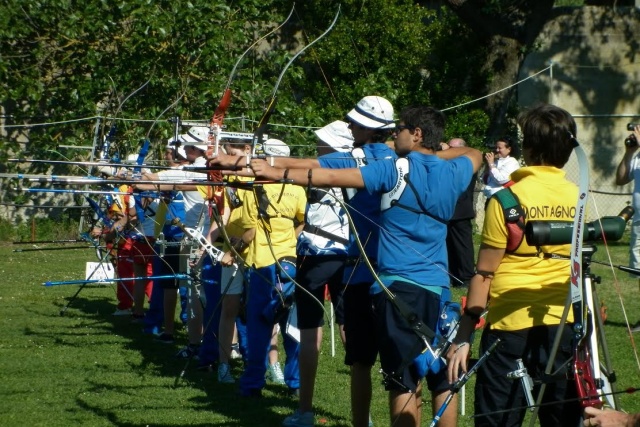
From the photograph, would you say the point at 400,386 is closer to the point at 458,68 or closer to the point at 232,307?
the point at 232,307

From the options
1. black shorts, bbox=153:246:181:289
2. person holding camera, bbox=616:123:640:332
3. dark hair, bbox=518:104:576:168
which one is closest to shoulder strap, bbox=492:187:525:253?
dark hair, bbox=518:104:576:168

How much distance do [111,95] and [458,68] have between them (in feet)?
21.0

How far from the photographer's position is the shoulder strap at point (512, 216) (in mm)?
3920

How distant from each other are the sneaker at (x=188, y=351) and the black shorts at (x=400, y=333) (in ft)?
11.5

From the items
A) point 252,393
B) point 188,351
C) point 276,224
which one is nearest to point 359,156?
point 276,224

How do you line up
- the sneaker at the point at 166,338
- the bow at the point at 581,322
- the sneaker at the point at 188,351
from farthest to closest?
the sneaker at the point at 166,338 → the sneaker at the point at 188,351 → the bow at the point at 581,322

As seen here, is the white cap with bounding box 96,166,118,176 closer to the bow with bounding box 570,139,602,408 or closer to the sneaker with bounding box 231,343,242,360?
the sneaker with bounding box 231,343,242,360

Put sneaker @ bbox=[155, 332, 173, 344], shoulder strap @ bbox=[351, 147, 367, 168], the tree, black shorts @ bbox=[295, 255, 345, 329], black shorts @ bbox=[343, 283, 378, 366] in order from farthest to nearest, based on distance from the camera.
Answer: the tree → sneaker @ bbox=[155, 332, 173, 344] → black shorts @ bbox=[295, 255, 345, 329] → black shorts @ bbox=[343, 283, 378, 366] → shoulder strap @ bbox=[351, 147, 367, 168]

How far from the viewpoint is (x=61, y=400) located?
6711 millimetres

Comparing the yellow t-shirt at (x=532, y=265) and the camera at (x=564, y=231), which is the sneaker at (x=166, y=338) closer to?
the yellow t-shirt at (x=532, y=265)

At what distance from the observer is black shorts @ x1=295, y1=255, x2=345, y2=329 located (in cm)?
597

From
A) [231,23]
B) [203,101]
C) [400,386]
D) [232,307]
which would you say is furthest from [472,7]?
[400,386]

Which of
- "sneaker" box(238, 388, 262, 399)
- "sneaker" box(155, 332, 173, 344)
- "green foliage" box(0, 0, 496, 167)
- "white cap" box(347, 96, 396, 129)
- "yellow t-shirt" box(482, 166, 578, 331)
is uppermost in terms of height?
"green foliage" box(0, 0, 496, 167)

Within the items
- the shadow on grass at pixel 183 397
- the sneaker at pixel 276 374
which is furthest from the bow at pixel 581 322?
the sneaker at pixel 276 374
